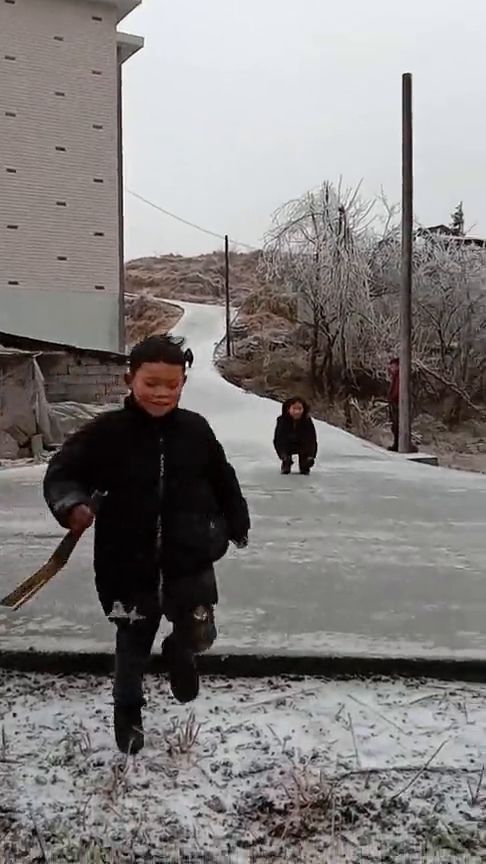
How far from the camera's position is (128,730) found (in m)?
2.53

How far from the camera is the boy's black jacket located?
244cm

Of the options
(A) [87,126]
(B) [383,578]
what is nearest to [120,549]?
Answer: (B) [383,578]

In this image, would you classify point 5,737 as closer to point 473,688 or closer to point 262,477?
point 473,688

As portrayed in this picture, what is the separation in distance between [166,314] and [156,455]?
A: 31274 mm

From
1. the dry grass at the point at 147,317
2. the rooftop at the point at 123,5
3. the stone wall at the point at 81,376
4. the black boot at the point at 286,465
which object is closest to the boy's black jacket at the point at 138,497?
the black boot at the point at 286,465

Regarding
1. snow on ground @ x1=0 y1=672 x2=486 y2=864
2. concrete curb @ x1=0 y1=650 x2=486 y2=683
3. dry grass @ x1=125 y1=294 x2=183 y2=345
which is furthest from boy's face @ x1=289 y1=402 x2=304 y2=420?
dry grass @ x1=125 y1=294 x2=183 y2=345

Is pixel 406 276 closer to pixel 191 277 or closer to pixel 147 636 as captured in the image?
pixel 147 636

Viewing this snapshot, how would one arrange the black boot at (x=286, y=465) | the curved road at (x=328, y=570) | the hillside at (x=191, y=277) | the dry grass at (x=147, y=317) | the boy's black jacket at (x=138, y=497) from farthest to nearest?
1. the hillside at (x=191, y=277)
2. the dry grass at (x=147, y=317)
3. the black boot at (x=286, y=465)
4. the curved road at (x=328, y=570)
5. the boy's black jacket at (x=138, y=497)

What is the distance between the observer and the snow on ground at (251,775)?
207 centimetres

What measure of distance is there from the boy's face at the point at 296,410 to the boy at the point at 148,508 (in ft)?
20.0

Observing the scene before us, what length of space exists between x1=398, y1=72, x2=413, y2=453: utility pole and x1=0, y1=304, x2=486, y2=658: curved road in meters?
2.70

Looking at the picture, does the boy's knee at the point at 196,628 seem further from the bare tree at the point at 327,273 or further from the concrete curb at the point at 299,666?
the bare tree at the point at 327,273

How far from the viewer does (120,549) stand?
2.44 m

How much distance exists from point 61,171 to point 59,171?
41 millimetres
